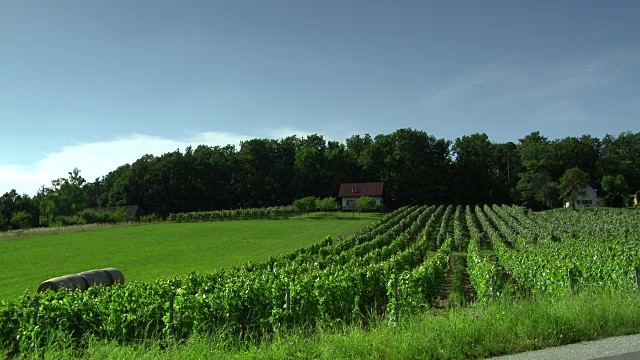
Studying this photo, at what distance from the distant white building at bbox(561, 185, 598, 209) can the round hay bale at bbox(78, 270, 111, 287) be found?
3019 inches

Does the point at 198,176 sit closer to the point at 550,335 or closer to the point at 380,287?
the point at 380,287

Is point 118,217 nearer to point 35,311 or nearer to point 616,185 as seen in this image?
point 35,311

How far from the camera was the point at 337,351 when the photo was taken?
19.9ft

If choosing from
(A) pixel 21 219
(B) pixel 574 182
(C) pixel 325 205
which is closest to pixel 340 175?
(C) pixel 325 205

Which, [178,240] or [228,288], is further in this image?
[178,240]

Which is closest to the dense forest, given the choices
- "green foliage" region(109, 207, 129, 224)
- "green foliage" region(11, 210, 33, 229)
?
"green foliage" region(11, 210, 33, 229)

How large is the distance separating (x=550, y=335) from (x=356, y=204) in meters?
69.6

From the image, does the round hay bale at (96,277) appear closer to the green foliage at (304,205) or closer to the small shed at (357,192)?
the green foliage at (304,205)

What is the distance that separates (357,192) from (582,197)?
41263mm

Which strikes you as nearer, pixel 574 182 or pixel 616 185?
pixel 574 182

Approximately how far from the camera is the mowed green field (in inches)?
940

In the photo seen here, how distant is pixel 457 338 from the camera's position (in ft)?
21.3

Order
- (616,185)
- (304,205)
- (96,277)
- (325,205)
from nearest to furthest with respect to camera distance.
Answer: (96,277) → (304,205) → (325,205) → (616,185)

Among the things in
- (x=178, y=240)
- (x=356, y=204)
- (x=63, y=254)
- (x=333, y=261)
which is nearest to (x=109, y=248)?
(x=63, y=254)
